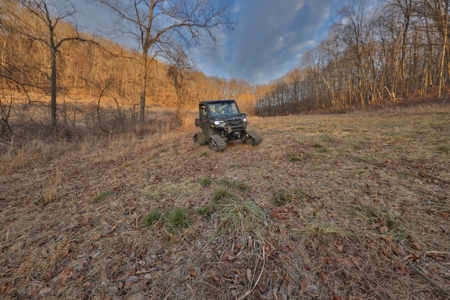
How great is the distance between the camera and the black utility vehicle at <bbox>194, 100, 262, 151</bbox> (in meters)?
6.31

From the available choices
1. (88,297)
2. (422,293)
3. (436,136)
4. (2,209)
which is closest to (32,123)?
(2,209)

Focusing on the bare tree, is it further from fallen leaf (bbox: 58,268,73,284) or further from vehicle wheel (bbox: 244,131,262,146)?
fallen leaf (bbox: 58,268,73,284)

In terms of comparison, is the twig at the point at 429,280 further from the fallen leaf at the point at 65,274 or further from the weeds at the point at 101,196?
the weeds at the point at 101,196

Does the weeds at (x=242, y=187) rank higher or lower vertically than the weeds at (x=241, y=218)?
higher

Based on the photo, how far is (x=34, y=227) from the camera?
9.59ft

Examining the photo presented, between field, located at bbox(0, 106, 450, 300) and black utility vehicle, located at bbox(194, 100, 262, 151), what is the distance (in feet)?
7.16

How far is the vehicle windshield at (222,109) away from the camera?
7.07 metres

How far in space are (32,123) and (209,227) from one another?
41.7ft

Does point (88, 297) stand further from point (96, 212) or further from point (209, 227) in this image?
point (96, 212)

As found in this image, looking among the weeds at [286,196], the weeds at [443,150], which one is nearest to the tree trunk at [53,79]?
the weeds at [286,196]

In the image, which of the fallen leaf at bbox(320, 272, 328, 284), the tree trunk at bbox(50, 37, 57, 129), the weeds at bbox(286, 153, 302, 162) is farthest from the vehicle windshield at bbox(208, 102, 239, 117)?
the tree trunk at bbox(50, 37, 57, 129)

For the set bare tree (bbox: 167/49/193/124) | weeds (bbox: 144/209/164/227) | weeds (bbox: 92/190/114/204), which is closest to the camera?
weeds (bbox: 144/209/164/227)

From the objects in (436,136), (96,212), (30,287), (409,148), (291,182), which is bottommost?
(30,287)

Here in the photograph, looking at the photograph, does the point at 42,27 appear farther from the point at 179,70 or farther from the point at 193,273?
the point at 193,273
